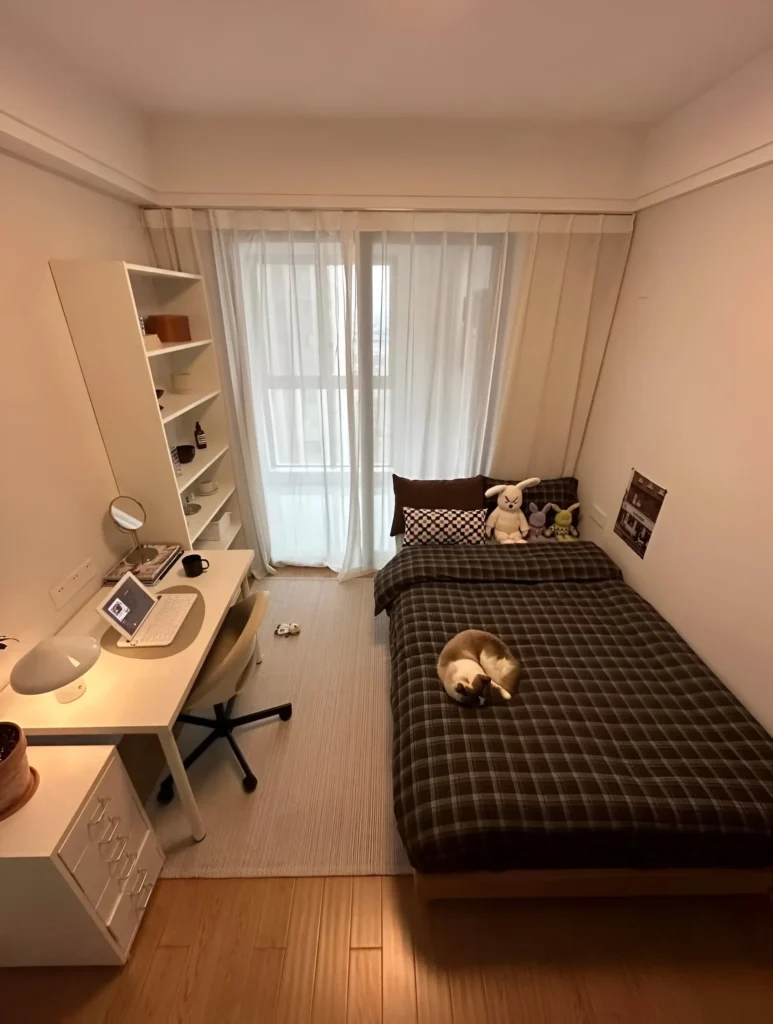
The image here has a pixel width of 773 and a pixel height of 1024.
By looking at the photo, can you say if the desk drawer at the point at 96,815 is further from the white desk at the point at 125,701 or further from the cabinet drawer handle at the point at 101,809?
the white desk at the point at 125,701

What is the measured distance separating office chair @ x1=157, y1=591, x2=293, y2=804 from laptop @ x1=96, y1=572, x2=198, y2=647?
8.9 inches

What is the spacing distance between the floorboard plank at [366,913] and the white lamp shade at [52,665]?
3.88 feet

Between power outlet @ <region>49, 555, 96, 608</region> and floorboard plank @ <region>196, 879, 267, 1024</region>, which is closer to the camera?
floorboard plank @ <region>196, 879, 267, 1024</region>

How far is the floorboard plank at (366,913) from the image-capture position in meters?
1.40

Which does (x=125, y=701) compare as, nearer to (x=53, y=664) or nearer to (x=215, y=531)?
(x=53, y=664)

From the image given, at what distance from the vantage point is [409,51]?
1.51m

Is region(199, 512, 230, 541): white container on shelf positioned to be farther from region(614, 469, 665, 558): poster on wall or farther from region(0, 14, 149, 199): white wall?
region(614, 469, 665, 558): poster on wall

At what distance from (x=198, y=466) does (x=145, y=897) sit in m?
1.82

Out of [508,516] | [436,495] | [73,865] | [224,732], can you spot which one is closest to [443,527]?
[436,495]

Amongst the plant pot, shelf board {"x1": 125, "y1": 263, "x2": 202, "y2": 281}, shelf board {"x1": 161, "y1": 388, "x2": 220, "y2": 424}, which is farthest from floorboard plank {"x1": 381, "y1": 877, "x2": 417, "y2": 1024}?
shelf board {"x1": 125, "y1": 263, "x2": 202, "y2": 281}

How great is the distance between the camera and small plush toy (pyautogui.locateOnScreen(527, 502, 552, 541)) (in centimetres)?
273

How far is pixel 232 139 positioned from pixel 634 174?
202 centimetres

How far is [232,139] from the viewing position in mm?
2133

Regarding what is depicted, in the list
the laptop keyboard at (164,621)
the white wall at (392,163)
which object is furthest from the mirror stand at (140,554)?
the white wall at (392,163)
